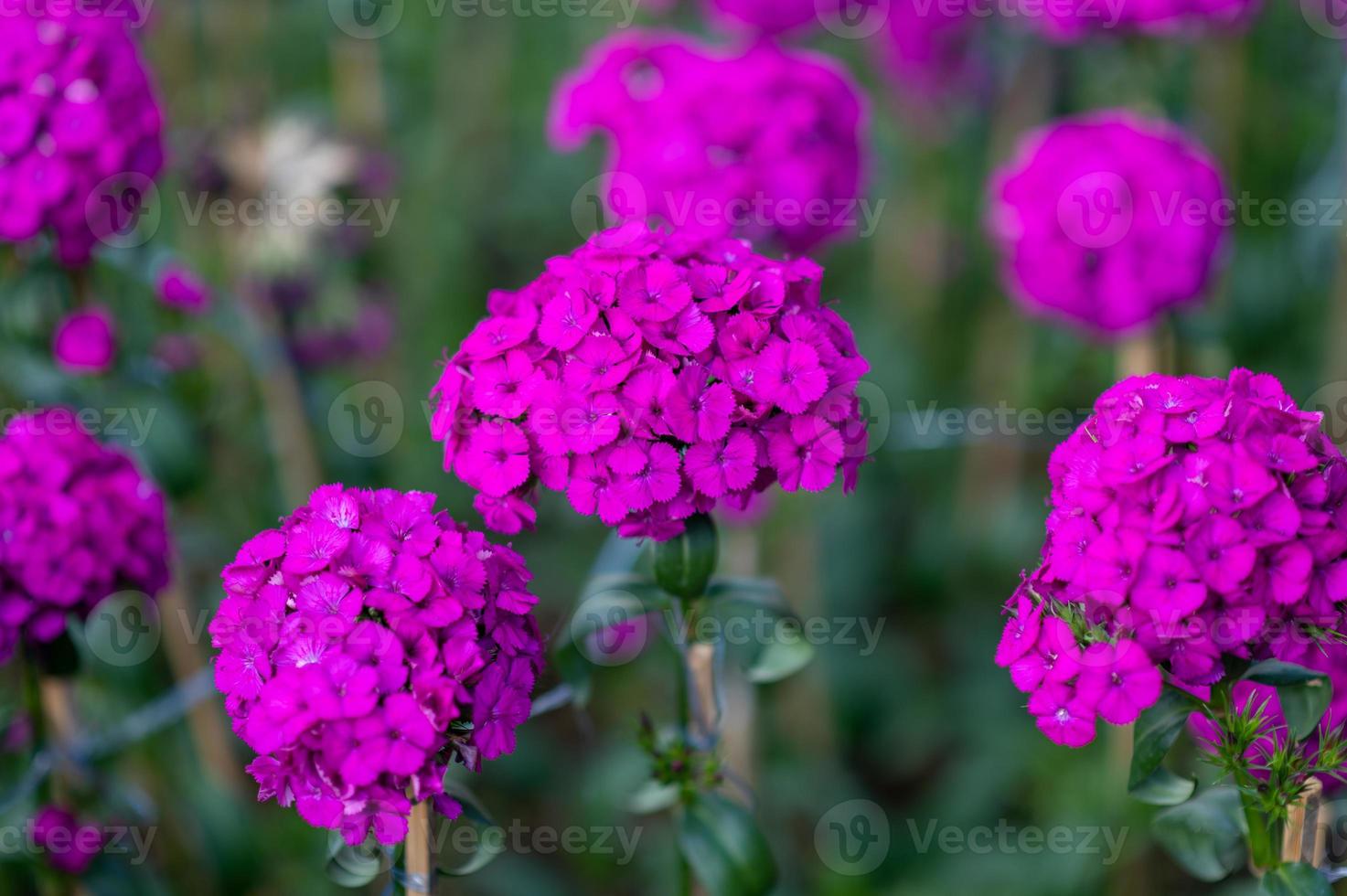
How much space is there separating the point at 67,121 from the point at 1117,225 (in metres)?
2.01

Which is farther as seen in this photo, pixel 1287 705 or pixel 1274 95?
pixel 1274 95

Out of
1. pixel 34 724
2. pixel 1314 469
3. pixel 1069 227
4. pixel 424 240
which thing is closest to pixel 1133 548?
pixel 1314 469

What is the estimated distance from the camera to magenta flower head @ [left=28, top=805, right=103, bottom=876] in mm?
2229

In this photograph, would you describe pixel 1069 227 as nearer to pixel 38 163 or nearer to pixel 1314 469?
pixel 1314 469

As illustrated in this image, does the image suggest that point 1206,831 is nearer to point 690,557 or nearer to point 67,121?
point 690,557

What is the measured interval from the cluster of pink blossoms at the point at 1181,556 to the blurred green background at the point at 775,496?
4.08 ft

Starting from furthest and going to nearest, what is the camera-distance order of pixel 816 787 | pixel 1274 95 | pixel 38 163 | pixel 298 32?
pixel 298 32 → pixel 1274 95 → pixel 816 787 → pixel 38 163

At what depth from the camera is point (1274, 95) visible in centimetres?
411

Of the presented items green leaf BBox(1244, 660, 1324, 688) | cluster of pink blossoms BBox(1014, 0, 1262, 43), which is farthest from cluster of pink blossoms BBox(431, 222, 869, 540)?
cluster of pink blossoms BBox(1014, 0, 1262, 43)

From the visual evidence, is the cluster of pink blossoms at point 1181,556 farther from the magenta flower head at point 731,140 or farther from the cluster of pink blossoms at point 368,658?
the magenta flower head at point 731,140

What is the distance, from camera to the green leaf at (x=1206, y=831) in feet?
5.77

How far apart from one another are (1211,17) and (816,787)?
6.77 ft

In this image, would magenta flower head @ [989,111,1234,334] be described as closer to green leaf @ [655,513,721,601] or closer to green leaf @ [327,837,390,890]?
green leaf @ [655,513,721,601]

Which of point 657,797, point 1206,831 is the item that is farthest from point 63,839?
point 1206,831
